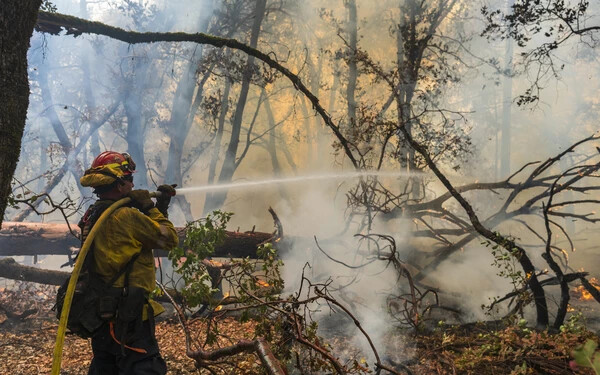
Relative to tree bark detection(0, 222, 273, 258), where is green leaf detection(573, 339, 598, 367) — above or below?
above

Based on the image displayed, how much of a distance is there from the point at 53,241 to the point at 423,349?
6087mm

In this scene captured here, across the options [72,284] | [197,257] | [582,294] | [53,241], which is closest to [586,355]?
[72,284]

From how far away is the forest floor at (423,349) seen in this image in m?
3.64

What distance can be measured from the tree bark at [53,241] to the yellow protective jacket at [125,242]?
138 inches

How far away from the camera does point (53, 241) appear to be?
6879 millimetres

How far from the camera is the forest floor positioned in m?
3.64

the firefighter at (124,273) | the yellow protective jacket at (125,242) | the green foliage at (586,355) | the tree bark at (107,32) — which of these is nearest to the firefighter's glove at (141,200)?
the firefighter at (124,273)

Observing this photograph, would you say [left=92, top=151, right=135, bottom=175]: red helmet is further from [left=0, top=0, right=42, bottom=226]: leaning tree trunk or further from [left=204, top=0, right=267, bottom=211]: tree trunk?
[left=204, top=0, right=267, bottom=211]: tree trunk

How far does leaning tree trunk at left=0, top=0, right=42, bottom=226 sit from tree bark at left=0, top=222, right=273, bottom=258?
13.5ft

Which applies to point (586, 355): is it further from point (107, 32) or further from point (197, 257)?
point (107, 32)

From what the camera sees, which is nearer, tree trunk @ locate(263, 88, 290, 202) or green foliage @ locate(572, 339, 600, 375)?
green foliage @ locate(572, 339, 600, 375)

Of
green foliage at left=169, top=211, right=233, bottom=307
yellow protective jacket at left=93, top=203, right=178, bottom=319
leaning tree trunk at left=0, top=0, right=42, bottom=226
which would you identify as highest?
leaning tree trunk at left=0, top=0, right=42, bottom=226

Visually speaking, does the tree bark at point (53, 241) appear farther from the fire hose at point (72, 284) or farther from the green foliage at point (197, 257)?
the fire hose at point (72, 284)

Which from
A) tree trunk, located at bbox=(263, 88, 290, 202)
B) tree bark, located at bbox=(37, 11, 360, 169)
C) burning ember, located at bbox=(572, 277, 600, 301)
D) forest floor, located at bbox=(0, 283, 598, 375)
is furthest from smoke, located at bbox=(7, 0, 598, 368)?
burning ember, located at bbox=(572, 277, 600, 301)
